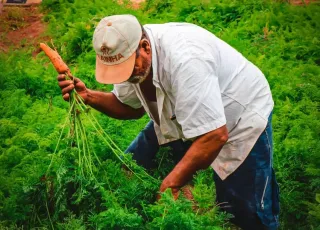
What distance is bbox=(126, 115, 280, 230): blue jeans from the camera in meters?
4.28

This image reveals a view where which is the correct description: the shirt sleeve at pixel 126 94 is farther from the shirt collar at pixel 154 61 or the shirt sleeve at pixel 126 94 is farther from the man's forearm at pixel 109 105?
the shirt collar at pixel 154 61

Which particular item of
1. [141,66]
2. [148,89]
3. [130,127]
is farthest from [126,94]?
[130,127]

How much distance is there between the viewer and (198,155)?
362 centimetres

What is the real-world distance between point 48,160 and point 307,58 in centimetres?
439

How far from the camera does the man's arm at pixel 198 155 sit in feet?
11.9

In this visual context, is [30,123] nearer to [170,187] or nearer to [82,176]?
[82,176]

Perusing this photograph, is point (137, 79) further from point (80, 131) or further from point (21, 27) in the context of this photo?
point (21, 27)

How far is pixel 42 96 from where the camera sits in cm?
698

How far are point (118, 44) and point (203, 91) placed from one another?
2.05 feet

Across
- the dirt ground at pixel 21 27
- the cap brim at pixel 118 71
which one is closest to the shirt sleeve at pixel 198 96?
the cap brim at pixel 118 71

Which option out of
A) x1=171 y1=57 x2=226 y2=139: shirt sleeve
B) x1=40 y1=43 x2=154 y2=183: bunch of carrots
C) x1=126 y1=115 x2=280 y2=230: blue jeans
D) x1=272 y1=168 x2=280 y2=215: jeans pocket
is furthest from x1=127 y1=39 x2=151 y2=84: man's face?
x1=272 y1=168 x2=280 y2=215: jeans pocket

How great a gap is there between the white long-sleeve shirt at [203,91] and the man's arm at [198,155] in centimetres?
6

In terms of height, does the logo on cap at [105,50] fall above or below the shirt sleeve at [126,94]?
above

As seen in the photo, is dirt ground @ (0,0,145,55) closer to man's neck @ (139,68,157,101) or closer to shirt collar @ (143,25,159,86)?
man's neck @ (139,68,157,101)
